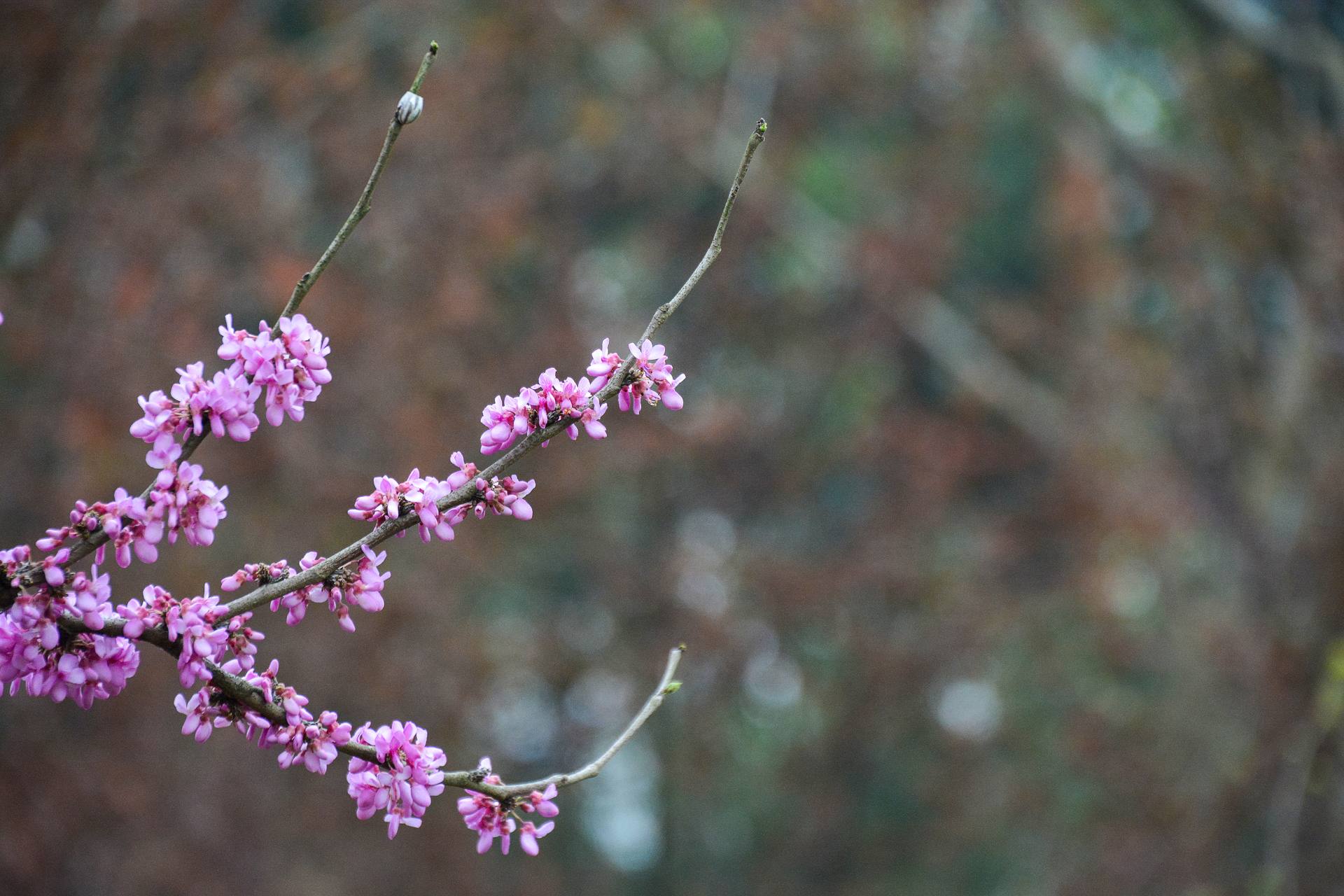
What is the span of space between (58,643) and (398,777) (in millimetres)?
427

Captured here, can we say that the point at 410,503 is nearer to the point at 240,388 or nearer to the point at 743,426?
the point at 240,388

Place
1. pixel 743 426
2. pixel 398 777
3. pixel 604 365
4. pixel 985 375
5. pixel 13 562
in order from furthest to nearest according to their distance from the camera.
Answer: pixel 985 375, pixel 743 426, pixel 604 365, pixel 398 777, pixel 13 562

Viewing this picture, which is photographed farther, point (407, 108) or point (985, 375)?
point (985, 375)

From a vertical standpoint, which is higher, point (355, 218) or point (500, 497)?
point (355, 218)

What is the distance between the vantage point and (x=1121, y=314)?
953cm

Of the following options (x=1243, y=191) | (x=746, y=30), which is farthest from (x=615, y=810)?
(x=1243, y=191)

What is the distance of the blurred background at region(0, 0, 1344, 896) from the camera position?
4.85 m

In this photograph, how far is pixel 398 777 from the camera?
4.88ft

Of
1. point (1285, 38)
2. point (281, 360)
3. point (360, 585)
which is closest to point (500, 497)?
point (360, 585)

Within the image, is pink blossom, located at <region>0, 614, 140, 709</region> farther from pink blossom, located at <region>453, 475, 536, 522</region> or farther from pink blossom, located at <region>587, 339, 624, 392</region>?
pink blossom, located at <region>587, 339, 624, 392</region>

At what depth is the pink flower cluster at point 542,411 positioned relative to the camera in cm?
152

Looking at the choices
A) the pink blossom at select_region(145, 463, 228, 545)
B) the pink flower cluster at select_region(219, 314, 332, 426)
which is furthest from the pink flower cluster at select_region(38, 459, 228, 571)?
the pink flower cluster at select_region(219, 314, 332, 426)

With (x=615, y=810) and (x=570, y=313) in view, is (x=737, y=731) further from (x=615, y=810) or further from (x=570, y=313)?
(x=570, y=313)

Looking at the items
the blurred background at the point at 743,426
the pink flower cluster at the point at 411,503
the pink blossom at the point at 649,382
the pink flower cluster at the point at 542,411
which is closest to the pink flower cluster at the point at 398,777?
the pink flower cluster at the point at 411,503
